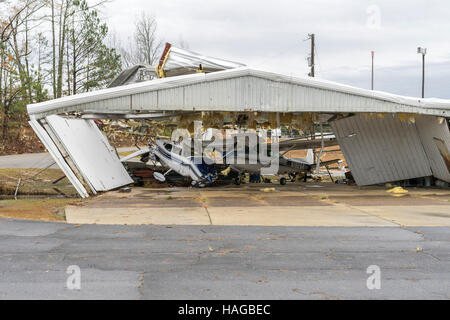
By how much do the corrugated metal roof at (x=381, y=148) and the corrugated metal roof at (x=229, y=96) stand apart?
4.43 meters

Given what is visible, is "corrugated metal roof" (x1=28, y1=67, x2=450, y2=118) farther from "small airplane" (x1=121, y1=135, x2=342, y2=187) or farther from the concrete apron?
"small airplane" (x1=121, y1=135, x2=342, y2=187)

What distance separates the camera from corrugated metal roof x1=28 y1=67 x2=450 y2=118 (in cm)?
1498

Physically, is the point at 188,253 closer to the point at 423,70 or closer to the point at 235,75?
the point at 235,75

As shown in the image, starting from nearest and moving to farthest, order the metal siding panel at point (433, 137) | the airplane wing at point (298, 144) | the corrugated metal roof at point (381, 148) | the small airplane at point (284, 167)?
the metal siding panel at point (433, 137)
the corrugated metal roof at point (381, 148)
the small airplane at point (284, 167)
the airplane wing at point (298, 144)

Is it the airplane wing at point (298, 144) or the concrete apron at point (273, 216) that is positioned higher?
the airplane wing at point (298, 144)

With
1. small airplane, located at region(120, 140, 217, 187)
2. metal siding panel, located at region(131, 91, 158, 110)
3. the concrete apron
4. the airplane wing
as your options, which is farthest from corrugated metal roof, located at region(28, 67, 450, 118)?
the airplane wing

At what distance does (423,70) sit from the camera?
52281 mm

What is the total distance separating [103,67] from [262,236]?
30.9m

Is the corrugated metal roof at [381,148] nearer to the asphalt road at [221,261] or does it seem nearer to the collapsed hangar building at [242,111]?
the collapsed hangar building at [242,111]

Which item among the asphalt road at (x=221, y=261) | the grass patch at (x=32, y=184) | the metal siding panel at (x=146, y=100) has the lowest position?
the grass patch at (x=32, y=184)

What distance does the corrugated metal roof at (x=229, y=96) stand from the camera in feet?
49.2

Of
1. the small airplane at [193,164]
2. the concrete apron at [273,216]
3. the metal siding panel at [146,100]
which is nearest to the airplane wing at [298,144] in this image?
the small airplane at [193,164]

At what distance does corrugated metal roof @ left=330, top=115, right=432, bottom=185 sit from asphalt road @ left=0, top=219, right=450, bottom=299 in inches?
391
